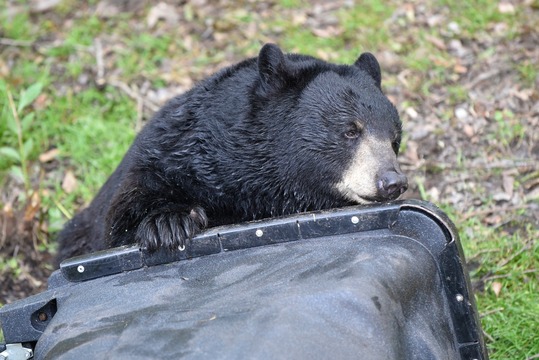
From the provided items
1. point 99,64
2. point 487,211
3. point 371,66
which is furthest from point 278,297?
point 99,64

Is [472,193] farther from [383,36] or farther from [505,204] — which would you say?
[383,36]

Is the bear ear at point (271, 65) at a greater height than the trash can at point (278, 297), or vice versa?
the bear ear at point (271, 65)

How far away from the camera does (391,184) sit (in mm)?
3783

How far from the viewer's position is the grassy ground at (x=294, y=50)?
5.56m

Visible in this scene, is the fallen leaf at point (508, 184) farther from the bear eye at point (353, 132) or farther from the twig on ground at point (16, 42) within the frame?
the twig on ground at point (16, 42)

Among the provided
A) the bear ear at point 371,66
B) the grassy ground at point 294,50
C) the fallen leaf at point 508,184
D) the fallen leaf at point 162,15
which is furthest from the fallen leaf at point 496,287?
the fallen leaf at point 162,15

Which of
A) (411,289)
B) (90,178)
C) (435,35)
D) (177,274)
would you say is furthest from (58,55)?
(411,289)

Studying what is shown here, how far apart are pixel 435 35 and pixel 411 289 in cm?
502

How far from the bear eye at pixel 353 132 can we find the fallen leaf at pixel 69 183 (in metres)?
3.06

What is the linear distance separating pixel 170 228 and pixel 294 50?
4.26 m

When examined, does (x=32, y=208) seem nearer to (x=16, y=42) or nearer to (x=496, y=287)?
(x=16, y=42)

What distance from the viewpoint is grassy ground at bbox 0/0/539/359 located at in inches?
219

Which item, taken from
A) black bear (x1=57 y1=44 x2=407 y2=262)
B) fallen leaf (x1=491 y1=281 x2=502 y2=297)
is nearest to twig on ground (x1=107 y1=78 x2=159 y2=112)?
black bear (x1=57 y1=44 x2=407 y2=262)

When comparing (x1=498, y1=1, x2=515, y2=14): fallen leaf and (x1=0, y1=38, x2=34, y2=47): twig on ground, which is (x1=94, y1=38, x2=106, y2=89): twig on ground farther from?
(x1=498, y1=1, x2=515, y2=14): fallen leaf
